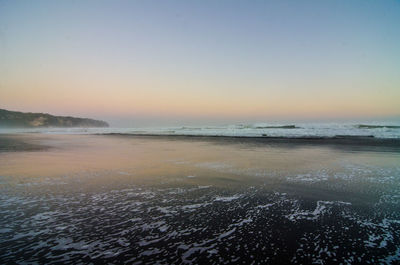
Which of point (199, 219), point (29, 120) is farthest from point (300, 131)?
point (29, 120)

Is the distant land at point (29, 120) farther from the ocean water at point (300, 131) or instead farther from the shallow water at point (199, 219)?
the shallow water at point (199, 219)

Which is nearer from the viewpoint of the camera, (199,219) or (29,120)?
(199,219)

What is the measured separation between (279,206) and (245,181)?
232cm

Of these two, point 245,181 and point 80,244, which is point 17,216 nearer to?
point 80,244

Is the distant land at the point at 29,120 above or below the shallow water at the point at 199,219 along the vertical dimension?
above

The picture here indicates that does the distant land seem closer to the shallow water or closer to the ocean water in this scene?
the ocean water

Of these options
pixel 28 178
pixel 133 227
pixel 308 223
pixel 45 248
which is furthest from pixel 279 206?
pixel 28 178

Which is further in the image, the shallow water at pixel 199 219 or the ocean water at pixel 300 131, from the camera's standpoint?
the ocean water at pixel 300 131

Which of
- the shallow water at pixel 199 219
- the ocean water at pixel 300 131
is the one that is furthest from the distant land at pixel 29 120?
the shallow water at pixel 199 219

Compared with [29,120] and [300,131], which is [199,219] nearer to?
[300,131]

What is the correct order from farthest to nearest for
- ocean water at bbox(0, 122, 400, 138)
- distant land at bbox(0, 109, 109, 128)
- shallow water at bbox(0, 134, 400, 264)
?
distant land at bbox(0, 109, 109, 128), ocean water at bbox(0, 122, 400, 138), shallow water at bbox(0, 134, 400, 264)

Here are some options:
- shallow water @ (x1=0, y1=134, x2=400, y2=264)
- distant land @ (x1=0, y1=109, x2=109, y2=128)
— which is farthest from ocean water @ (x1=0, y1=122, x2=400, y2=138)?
distant land @ (x1=0, y1=109, x2=109, y2=128)

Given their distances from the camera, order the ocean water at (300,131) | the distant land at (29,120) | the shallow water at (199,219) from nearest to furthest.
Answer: the shallow water at (199,219) < the ocean water at (300,131) < the distant land at (29,120)

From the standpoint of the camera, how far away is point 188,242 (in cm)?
320
